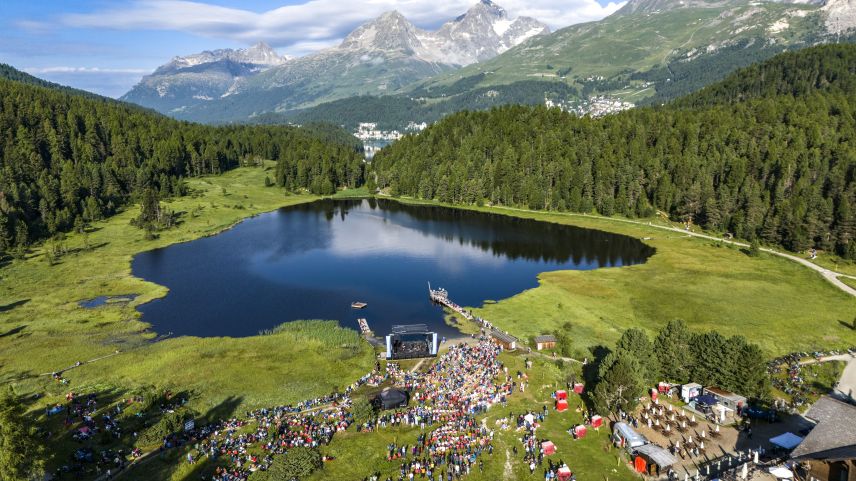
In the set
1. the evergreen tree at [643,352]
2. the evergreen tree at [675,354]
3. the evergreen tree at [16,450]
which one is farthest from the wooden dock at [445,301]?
the evergreen tree at [16,450]

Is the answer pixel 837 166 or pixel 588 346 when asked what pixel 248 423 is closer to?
pixel 588 346

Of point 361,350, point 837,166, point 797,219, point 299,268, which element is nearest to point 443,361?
point 361,350

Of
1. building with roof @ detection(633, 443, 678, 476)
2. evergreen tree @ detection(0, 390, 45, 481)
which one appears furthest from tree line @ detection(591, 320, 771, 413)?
evergreen tree @ detection(0, 390, 45, 481)

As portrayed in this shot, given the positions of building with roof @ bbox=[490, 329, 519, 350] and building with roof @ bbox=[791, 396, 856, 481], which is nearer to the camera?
building with roof @ bbox=[791, 396, 856, 481]

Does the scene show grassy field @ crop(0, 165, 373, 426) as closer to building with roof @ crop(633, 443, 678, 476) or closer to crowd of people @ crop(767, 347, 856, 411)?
building with roof @ crop(633, 443, 678, 476)

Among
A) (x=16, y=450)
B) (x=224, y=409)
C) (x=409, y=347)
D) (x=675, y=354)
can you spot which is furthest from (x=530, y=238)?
(x=16, y=450)

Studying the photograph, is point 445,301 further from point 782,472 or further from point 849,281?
point 849,281
